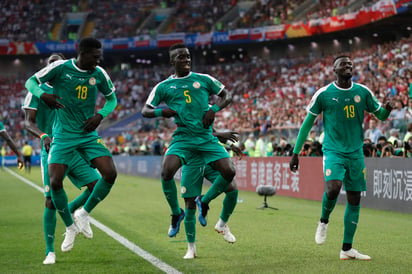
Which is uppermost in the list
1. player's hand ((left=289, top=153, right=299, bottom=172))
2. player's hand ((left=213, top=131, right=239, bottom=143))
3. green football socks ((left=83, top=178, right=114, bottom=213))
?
player's hand ((left=213, top=131, right=239, bottom=143))

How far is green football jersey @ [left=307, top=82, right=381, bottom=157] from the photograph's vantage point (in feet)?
27.4

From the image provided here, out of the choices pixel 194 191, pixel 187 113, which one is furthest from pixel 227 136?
pixel 194 191

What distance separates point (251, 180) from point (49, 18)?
5011 cm

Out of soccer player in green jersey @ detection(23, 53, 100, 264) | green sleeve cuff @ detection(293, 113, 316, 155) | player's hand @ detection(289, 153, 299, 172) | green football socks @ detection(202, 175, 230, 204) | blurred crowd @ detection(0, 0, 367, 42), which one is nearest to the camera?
soccer player in green jersey @ detection(23, 53, 100, 264)

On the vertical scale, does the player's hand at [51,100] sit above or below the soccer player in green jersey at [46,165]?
above

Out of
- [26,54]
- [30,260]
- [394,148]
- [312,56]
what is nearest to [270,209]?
[394,148]

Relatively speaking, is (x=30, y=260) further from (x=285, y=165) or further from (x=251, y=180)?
(x=251, y=180)

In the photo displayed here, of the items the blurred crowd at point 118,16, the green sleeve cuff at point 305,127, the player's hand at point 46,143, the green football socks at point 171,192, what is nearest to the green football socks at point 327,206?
the green sleeve cuff at point 305,127

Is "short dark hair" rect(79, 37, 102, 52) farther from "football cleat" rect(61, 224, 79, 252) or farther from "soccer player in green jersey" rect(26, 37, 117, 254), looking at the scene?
"football cleat" rect(61, 224, 79, 252)

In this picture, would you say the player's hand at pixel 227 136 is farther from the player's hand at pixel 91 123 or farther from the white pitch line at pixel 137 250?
the white pitch line at pixel 137 250

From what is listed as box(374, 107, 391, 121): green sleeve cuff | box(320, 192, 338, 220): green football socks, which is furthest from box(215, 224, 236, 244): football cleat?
box(374, 107, 391, 121): green sleeve cuff

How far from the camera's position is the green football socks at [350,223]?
8.28 meters

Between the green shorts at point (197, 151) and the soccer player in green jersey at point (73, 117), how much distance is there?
2.79 feet

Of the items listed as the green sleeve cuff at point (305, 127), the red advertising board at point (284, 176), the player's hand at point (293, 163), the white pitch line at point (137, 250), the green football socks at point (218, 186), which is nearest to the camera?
the white pitch line at point (137, 250)
